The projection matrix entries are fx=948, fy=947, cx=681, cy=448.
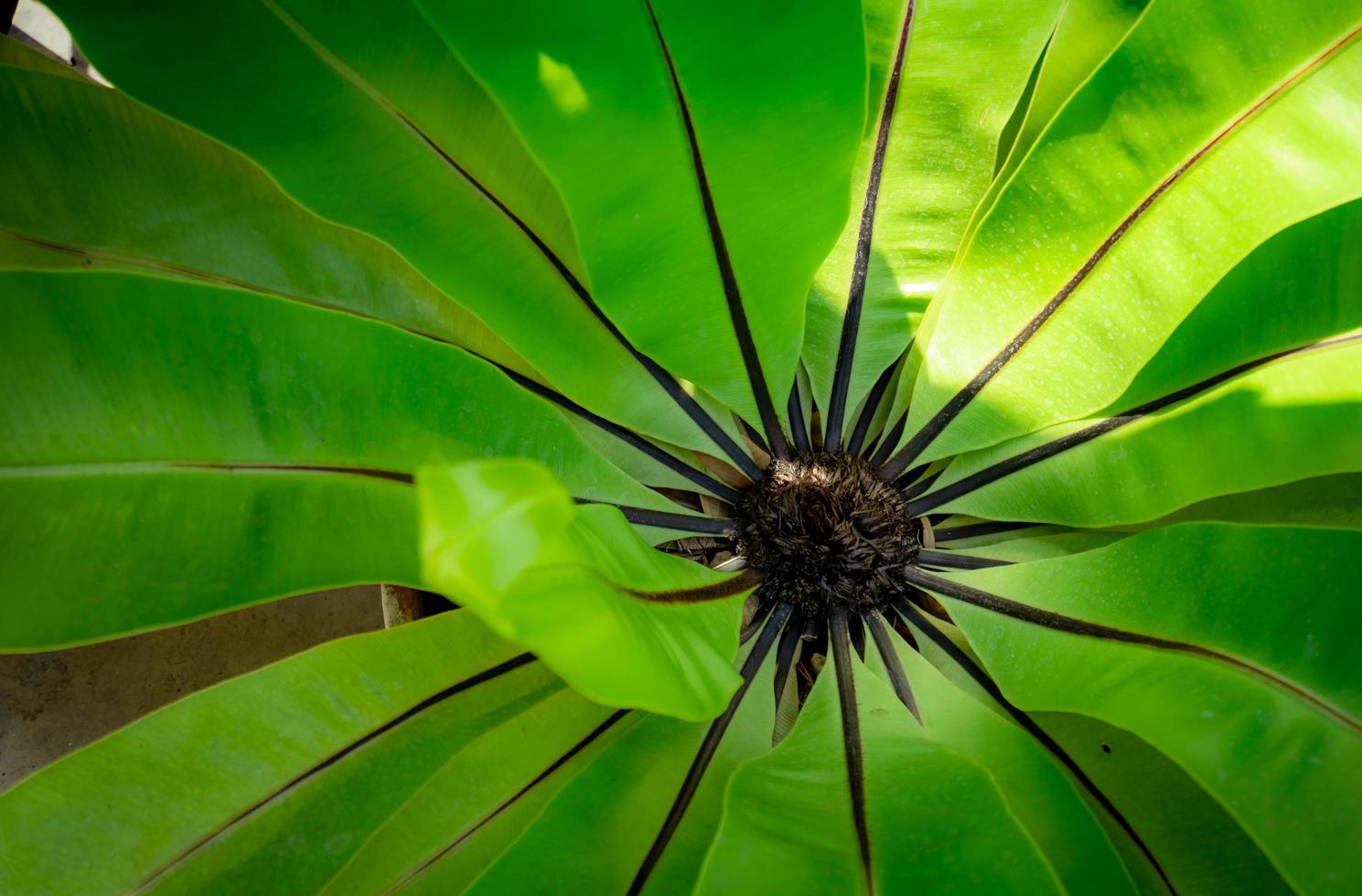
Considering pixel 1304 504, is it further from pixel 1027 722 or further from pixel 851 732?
pixel 851 732

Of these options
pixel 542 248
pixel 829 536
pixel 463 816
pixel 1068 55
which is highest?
pixel 1068 55

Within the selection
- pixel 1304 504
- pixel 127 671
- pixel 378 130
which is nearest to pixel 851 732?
pixel 1304 504

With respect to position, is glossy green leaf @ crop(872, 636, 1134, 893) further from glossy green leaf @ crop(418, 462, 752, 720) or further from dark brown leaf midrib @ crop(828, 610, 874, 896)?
glossy green leaf @ crop(418, 462, 752, 720)

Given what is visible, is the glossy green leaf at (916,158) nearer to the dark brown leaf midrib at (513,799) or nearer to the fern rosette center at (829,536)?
the fern rosette center at (829,536)

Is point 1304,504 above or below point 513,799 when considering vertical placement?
above

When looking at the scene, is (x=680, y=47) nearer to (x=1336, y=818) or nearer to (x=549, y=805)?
(x=549, y=805)

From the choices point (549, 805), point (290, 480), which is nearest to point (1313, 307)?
point (549, 805)

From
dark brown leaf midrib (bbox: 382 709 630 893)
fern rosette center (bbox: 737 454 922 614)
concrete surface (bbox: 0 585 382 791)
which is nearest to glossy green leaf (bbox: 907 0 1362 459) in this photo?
fern rosette center (bbox: 737 454 922 614)

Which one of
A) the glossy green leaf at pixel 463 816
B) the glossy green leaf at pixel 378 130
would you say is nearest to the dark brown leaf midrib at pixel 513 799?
the glossy green leaf at pixel 463 816
